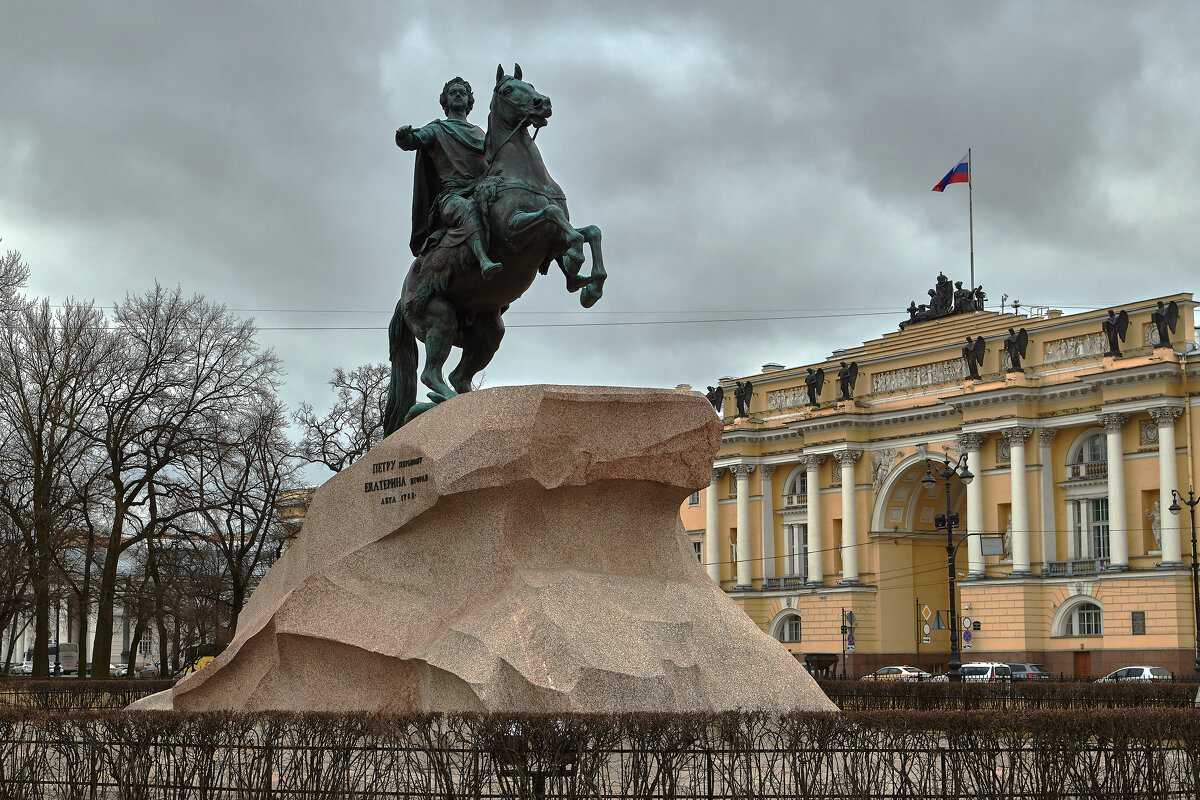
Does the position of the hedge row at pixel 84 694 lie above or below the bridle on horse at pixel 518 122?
below

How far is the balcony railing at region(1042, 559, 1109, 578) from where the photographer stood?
5728 centimetres

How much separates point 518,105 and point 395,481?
10.2ft

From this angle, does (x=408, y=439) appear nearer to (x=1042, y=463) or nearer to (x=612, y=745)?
(x=612, y=745)

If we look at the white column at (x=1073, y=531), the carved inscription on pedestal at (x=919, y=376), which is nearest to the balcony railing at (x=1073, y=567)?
the white column at (x=1073, y=531)

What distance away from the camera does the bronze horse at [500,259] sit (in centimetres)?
1123

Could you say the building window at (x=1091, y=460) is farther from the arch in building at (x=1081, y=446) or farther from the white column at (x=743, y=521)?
the white column at (x=743, y=521)

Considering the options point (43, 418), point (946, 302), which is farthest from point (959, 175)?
point (43, 418)

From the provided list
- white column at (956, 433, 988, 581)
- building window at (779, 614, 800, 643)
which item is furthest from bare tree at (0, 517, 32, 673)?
building window at (779, 614, 800, 643)

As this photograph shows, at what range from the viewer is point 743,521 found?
72750mm

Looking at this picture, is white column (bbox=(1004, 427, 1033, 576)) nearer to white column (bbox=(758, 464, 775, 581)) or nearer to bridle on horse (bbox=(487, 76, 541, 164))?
white column (bbox=(758, 464, 775, 581))


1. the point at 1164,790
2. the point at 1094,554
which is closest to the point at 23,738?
the point at 1164,790

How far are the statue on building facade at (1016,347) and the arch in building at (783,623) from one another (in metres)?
17.2

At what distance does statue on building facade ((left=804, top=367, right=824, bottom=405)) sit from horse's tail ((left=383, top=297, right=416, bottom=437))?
5696cm

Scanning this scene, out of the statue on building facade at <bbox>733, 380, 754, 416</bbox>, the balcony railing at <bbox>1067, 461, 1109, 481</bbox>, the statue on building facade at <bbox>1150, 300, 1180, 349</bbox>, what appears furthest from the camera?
the statue on building facade at <bbox>733, 380, 754, 416</bbox>
